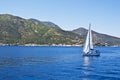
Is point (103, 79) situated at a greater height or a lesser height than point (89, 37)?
lesser

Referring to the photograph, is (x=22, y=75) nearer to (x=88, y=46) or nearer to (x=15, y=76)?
(x=15, y=76)

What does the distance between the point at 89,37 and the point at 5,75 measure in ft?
367

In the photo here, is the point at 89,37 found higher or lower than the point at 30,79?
higher

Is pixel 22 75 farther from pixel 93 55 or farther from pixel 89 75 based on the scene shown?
pixel 93 55

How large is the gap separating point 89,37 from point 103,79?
109321 millimetres

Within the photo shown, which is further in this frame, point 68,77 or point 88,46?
point 88,46

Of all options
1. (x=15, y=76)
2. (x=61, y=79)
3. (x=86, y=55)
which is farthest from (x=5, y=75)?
(x=86, y=55)

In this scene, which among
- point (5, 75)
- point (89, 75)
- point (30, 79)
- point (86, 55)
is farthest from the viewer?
point (86, 55)

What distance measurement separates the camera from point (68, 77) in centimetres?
8431

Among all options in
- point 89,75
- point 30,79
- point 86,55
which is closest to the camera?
point 30,79

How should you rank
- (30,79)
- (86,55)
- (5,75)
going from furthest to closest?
(86,55), (5,75), (30,79)

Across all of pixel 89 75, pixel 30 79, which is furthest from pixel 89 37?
pixel 30 79

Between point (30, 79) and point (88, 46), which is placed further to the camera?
point (88, 46)

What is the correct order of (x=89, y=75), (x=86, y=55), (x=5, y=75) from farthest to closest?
(x=86, y=55)
(x=89, y=75)
(x=5, y=75)
